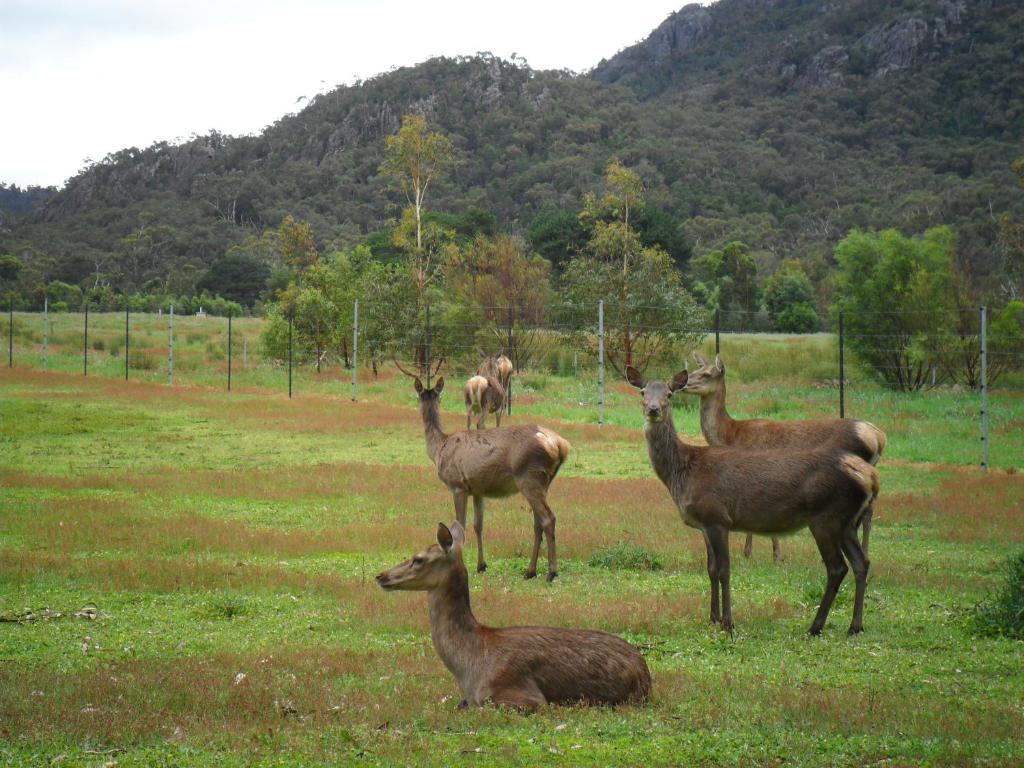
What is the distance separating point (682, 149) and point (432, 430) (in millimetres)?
110967

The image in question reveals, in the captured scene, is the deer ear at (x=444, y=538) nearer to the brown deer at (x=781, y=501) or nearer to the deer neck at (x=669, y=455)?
the brown deer at (x=781, y=501)

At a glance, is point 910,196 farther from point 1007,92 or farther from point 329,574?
point 329,574

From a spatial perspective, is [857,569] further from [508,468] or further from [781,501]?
[508,468]

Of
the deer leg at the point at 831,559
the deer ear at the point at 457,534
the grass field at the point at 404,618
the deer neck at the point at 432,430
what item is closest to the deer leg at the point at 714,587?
the grass field at the point at 404,618

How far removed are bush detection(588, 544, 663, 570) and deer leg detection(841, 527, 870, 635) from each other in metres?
3.13

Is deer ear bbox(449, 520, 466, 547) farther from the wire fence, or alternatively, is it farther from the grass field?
the wire fence

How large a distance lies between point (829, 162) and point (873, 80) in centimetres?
2395

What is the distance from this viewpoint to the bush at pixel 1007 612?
8898mm

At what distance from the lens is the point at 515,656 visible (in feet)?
22.7

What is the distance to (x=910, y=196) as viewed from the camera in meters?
97.8

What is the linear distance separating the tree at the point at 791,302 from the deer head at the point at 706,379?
148 ft

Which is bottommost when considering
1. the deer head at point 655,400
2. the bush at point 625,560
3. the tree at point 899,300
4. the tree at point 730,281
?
the bush at point 625,560

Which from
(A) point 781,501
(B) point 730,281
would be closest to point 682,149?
(B) point 730,281

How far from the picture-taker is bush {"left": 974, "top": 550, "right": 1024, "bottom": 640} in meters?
8.90
